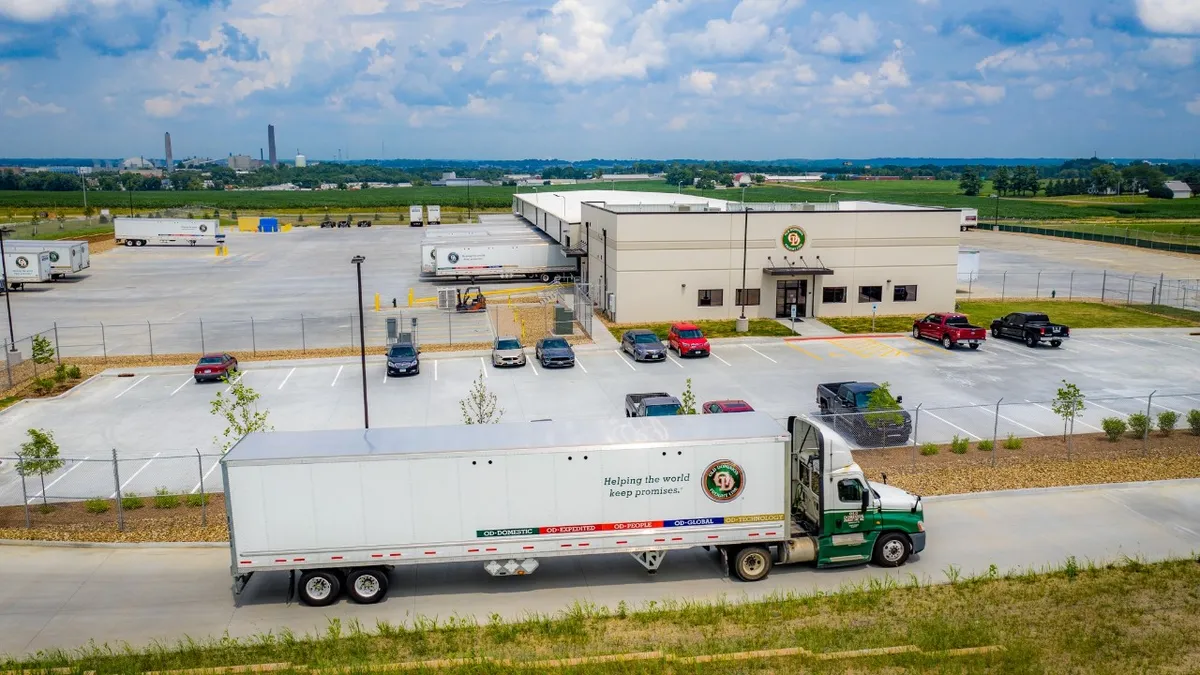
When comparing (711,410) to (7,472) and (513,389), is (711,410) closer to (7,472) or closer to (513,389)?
(513,389)

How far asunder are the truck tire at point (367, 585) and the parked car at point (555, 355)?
22152 millimetres

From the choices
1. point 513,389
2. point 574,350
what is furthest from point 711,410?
point 574,350

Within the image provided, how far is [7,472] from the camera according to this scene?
2603 centimetres

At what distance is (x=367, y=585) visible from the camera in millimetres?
17234

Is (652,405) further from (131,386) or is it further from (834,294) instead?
(834,294)

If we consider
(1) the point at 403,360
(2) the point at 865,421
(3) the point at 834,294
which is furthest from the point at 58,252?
(2) the point at 865,421

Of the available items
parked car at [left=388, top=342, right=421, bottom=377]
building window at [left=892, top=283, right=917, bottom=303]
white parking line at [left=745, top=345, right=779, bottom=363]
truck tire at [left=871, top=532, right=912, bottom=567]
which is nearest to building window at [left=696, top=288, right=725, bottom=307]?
white parking line at [left=745, top=345, right=779, bottom=363]

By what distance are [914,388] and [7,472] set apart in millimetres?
30297

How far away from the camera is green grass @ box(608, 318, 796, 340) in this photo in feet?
153

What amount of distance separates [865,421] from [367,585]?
51.2 feet

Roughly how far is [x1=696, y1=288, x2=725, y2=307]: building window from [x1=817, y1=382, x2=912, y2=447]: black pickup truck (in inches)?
854

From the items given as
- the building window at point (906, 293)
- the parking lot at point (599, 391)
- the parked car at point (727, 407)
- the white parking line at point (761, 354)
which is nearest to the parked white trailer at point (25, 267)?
the parking lot at point (599, 391)

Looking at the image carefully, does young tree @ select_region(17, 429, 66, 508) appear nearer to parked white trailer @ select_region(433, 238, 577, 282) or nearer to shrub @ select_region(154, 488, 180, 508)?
shrub @ select_region(154, 488, 180, 508)

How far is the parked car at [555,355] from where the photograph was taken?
128 ft
